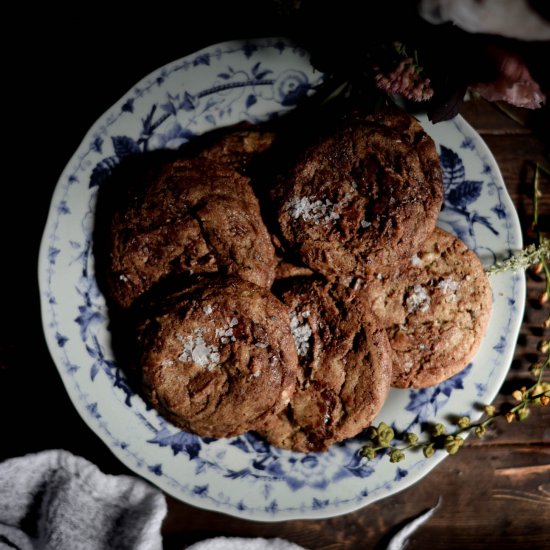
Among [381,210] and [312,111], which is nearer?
[381,210]

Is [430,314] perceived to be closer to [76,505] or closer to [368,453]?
[368,453]

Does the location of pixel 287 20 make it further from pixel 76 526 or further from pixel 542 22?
pixel 76 526

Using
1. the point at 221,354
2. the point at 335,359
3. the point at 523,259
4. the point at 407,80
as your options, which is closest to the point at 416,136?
the point at 407,80

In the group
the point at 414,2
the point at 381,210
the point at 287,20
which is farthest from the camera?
the point at 287,20

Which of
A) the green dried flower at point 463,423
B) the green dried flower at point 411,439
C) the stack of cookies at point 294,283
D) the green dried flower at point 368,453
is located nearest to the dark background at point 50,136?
the stack of cookies at point 294,283

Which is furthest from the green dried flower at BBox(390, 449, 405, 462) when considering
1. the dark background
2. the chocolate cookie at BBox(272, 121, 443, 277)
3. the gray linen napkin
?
the dark background

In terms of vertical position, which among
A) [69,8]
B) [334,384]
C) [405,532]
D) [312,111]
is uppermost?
[69,8]

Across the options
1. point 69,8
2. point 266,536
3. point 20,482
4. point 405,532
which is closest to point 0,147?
point 69,8
